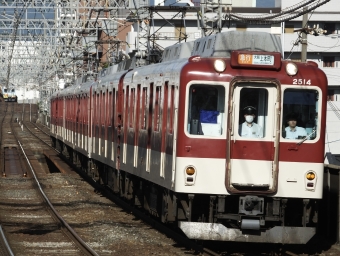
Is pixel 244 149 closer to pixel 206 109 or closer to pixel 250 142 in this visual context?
pixel 250 142

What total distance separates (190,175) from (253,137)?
891 millimetres

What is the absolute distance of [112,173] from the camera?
1895 centimetres

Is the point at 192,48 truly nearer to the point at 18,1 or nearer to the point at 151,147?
the point at 151,147

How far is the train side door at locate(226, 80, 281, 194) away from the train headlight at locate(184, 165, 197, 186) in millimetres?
408

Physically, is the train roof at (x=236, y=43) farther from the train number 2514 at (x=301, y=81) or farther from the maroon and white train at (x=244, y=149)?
the train number 2514 at (x=301, y=81)

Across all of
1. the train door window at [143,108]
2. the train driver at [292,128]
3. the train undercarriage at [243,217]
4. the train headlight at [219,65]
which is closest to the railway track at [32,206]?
the train undercarriage at [243,217]

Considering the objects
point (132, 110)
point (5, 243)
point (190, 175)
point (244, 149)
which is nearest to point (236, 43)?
point (244, 149)

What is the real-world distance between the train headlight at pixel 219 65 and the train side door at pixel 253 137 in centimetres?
23

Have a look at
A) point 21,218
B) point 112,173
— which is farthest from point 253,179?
point 112,173

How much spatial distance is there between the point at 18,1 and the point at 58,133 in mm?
5783

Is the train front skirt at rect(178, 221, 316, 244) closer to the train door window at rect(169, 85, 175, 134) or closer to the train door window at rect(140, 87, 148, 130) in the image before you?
the train door window at rect(169, 85, 175, 134)

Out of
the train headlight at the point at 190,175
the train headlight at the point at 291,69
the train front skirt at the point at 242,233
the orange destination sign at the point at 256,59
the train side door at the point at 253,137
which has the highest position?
the orange destination sign at the point at 256,59

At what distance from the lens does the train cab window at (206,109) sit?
11117 millimetres

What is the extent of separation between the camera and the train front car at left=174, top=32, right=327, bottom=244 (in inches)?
433
